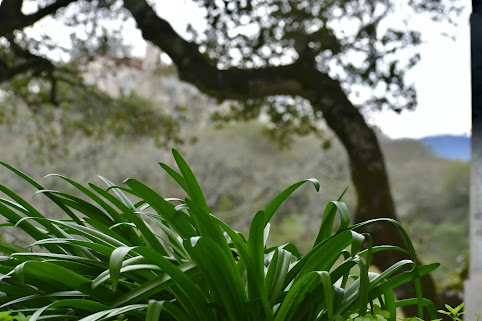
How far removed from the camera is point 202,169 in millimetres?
7918

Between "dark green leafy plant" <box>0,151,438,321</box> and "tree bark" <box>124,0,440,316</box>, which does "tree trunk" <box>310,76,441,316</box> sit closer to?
"tree bark" <box>124,0,440,316</box>

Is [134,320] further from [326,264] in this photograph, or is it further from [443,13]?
[443,13]

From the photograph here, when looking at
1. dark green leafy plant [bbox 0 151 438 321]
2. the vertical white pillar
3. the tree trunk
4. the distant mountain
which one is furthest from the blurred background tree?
dark green leafy plant [bbox 0 151 438 321]

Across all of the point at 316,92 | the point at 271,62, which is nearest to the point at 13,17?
the point at 271,62

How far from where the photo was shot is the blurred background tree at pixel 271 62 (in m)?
4.02

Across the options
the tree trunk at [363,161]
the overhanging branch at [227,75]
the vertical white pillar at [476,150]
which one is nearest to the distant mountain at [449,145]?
the tree trunk at [363,161]

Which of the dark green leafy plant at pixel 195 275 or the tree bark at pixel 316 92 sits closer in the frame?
the dark green leafy plant at pixel 195 275

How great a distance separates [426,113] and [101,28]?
3221mm

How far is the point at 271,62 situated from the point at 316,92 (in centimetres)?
69

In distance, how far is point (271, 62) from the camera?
4.70m

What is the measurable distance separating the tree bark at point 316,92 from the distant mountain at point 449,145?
2.98 m

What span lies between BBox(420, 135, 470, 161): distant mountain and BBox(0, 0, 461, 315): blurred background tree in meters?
2.43

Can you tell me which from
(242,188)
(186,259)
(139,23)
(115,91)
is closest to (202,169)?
(242,188)

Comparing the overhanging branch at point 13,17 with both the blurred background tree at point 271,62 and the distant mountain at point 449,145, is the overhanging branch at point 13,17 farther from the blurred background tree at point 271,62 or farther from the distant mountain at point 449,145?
the distant mountain at point 449,145
